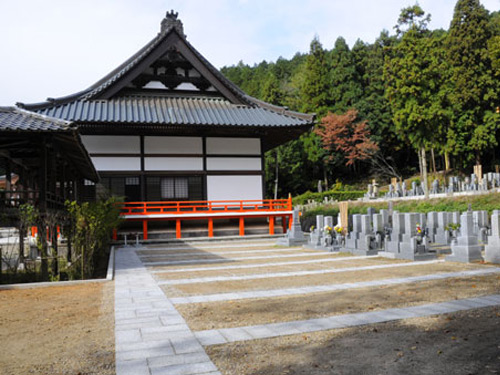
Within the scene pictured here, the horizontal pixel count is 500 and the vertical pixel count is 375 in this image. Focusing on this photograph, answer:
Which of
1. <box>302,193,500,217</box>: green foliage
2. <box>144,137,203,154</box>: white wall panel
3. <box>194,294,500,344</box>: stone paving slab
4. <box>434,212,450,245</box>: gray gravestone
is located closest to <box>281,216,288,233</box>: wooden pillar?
<box>144,137,203,154</box>: white wall panel

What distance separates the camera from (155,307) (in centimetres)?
606

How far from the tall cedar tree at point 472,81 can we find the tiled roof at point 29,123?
28348 millimetres

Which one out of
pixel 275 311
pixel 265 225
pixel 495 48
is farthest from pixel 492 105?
pixel 275 311

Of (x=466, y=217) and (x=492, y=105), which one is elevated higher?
(x=492, y=105)

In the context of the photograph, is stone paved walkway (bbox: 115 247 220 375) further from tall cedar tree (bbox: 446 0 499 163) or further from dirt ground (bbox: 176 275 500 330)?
tall cedar tree (bbox: 446 0 499 163)

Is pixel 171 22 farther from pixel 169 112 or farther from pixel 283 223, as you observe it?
pixel 283 223

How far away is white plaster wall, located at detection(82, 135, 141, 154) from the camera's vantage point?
19109 millimetres

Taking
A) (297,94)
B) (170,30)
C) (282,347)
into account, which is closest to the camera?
(282,347)

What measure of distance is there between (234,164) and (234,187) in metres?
1.19

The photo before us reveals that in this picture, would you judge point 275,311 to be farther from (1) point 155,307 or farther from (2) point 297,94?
(2) point 297,94

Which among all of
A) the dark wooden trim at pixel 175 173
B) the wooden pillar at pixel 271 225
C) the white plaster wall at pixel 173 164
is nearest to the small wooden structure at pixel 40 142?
the dark wooden trim at pixel 175 173

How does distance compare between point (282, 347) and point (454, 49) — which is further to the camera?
point (454, 49)

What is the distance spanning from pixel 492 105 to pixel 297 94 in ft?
80.8

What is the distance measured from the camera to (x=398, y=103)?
28391 mm
